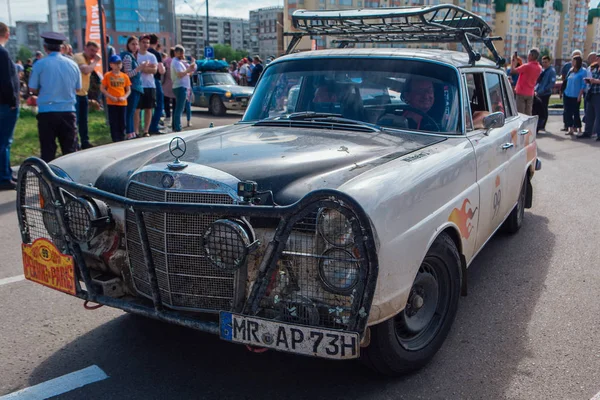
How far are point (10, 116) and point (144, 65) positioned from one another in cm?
341

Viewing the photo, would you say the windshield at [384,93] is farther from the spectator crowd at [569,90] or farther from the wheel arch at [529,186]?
the spectator crowd at [569,90]

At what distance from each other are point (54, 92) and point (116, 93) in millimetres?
2124

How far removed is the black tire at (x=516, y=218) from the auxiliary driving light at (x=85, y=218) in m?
3.97

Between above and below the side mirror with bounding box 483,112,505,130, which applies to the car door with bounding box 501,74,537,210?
below

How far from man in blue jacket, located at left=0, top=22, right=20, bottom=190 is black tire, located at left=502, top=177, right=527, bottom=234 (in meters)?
6.16

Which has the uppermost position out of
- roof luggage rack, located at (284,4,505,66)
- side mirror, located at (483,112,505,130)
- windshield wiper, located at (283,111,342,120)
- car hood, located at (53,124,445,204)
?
roof luggage rack, located at (284,4,505,66)

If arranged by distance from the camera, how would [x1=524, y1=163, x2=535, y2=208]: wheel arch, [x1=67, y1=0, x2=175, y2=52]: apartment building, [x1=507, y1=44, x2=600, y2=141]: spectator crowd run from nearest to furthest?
[x1=524, y1=163, x2=535, y2=208]: wheel arch, [x1=507, y1=44, x2=600, y2=141]: spectator crowd, [x1=67, y1=0, x2=175, y2=52]: apartment building

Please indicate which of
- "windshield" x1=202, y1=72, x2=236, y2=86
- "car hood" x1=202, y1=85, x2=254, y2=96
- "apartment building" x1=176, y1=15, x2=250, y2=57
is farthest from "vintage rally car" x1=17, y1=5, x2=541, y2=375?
"apartment building" x1=176, y1=15, x2=250, y2=57

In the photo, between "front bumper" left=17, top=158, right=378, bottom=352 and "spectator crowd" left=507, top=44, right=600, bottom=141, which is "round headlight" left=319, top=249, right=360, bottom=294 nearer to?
"front bumper" left=17, top=158, right=378, bottom=352

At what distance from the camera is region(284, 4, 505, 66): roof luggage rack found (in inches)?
184

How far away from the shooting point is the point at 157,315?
2.83 m

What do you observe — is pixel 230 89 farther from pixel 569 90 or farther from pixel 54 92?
pixel 54 92

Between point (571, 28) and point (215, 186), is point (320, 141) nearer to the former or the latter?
point (215, 186)

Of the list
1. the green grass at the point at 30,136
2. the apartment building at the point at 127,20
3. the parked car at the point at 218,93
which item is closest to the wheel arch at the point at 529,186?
the green grass at the point at 30,136
